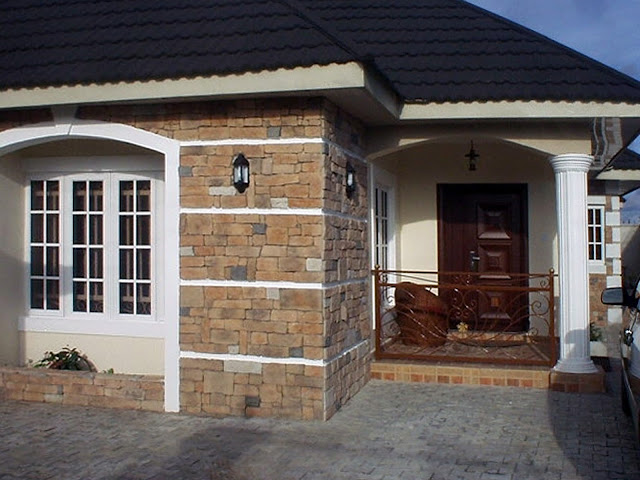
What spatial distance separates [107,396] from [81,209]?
228 centimetres

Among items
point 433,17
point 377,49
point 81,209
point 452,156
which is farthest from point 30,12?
point 452,156

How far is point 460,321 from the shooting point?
34.2 feet

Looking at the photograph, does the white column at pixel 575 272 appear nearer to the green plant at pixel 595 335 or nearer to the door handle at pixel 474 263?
the green plant at pixel 595 335

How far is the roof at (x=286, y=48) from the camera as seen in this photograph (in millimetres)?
6645

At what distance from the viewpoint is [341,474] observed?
17.1ft

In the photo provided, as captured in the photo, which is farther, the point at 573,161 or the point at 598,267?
the point at 598,267

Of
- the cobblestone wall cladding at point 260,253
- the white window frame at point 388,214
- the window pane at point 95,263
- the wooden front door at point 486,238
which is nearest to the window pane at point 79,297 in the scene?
the window pane at point 95,263

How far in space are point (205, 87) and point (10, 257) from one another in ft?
11.2

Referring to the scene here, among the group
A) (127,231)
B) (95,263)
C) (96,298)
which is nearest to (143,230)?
(127,231)

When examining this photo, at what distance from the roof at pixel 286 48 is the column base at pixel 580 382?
9.84 ft

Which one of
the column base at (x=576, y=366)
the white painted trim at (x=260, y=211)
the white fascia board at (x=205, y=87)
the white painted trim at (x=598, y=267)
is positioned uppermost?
the white fascia board at (x=205, y=87)

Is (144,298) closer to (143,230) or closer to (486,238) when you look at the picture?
(143,230)

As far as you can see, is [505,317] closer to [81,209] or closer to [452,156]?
[452,156]

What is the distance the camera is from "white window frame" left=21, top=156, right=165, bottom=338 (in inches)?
315
